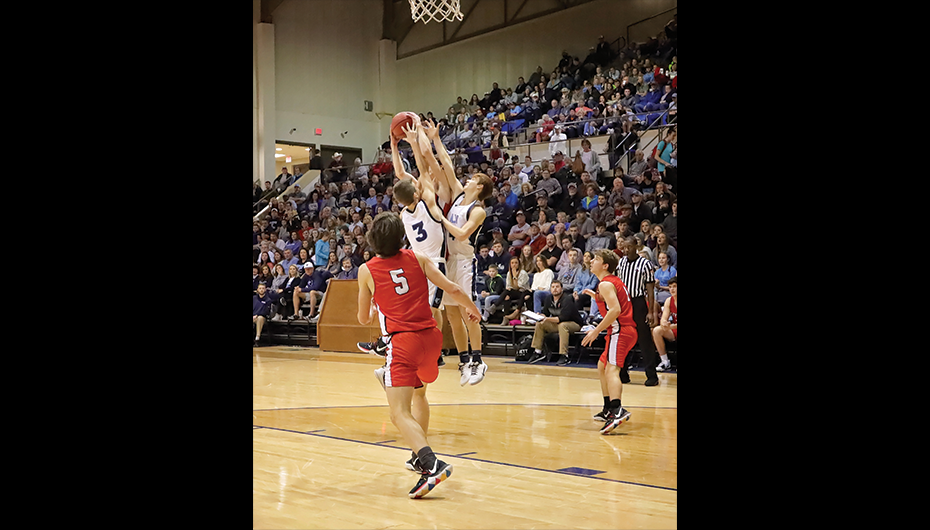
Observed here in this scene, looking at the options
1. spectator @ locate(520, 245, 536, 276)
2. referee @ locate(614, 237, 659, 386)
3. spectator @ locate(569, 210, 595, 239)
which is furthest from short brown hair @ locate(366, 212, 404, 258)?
spectator @ locate(569, 210, 595, 239)

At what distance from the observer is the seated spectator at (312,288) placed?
13.8 meters

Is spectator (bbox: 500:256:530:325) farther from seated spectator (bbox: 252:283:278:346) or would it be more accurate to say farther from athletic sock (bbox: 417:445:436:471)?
Result: athletic sock (bbox: 417:445:436:471)

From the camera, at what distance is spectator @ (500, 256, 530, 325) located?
1125 cm

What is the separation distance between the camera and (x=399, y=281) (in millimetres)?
4062

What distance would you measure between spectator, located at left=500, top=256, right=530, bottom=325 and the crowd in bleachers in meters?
0.02

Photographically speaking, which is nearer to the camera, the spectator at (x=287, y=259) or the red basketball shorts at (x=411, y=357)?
the red basketball shorts at (x=411, y=357)

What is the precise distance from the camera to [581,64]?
1802 cm

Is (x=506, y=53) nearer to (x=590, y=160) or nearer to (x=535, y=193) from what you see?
(x=590, y=160)

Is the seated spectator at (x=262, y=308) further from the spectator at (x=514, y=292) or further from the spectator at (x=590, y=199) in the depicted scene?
the spectator at (x=590, y=199)

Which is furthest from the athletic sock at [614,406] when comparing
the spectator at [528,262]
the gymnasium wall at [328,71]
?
the gymnasium wall at [328,71]

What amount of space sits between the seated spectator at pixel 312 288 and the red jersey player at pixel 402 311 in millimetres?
9691
